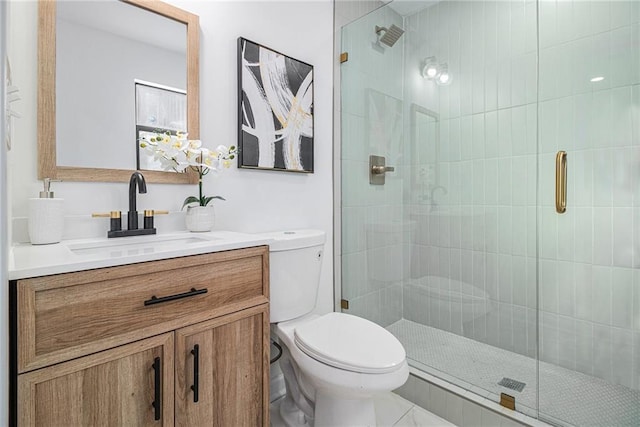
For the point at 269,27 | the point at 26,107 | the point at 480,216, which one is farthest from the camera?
the point at 480,216

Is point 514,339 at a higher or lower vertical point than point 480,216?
lower

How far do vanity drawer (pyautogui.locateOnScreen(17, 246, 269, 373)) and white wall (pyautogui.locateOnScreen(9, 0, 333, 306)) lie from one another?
45 cm

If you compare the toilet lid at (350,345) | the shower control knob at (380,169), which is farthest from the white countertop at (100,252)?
the shower control knob at (380,169)

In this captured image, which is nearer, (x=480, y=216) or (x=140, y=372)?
(x=140, y=372)

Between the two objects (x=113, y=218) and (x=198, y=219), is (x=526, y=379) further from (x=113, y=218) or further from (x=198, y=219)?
(x=113, y=218)

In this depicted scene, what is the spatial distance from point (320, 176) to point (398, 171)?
19.5 inches

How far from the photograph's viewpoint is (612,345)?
1622 mm

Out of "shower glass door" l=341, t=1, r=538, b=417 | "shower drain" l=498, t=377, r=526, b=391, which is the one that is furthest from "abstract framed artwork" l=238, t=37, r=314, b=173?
"shower drain" l=498, t=377, r=526, b=391

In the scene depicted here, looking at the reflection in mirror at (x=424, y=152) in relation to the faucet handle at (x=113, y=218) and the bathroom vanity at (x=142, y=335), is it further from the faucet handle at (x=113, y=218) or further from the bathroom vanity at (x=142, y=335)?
the faucet handle at (x=113, y=218)

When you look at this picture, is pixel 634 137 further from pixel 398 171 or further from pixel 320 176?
pixel 320 176

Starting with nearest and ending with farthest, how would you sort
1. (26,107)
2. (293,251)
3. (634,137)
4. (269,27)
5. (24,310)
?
(24,310) → (26,107) → (293,251) → (634,137) → (269,27)

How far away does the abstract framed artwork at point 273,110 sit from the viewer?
5.15 ft

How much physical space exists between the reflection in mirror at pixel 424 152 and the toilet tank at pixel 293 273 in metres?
0.82

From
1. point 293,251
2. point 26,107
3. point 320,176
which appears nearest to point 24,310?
point 26,107
